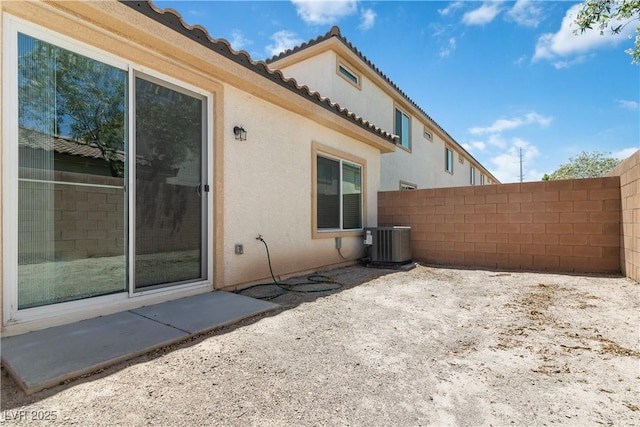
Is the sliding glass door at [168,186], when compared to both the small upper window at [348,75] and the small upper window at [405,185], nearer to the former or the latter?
the small upper window at [348,75]

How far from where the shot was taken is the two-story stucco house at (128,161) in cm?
261

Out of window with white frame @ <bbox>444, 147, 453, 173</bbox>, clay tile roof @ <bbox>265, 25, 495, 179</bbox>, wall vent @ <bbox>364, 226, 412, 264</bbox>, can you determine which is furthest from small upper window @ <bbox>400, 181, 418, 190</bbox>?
window with white frame @ <bbox>444, 147, 453, 173</bbox>

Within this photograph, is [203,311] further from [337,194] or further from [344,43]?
[344,43]

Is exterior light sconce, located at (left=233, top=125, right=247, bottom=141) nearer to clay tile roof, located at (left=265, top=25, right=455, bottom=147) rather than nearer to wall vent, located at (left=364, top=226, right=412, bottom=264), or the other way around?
wall vent, located at (left=364, top=226, right=412, bottom=264)

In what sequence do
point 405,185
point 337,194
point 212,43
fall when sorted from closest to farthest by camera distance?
point 212,43 → point 337,194 → point 405,185

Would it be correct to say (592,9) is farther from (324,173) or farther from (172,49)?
(172,49)

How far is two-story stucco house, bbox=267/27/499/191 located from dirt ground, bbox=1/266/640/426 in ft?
22.2

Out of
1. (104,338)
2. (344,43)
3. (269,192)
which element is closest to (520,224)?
(269,192)

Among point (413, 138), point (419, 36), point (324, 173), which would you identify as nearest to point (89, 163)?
point (324, 173)

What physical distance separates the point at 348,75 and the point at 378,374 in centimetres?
863

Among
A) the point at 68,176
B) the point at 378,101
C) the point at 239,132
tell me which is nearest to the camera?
the point at 68,176

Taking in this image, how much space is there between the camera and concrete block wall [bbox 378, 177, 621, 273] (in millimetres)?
5645

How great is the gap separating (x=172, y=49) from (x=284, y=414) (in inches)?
154

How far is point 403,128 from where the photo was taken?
11969 millimetres
